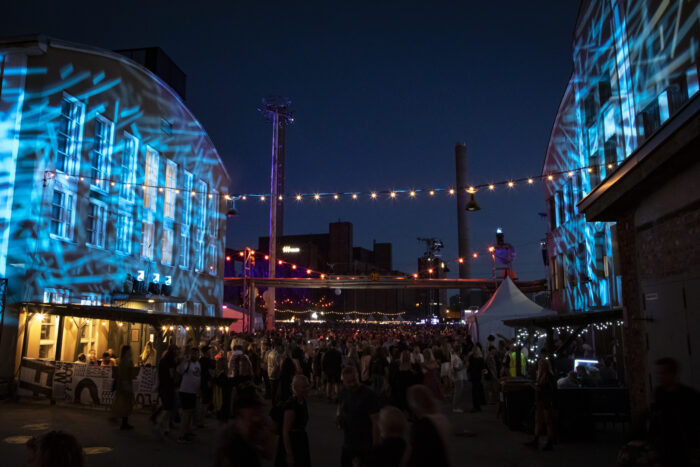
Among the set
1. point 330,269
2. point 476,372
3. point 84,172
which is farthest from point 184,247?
point 330,269

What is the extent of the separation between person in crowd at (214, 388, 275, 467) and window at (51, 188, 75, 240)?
16264 mm

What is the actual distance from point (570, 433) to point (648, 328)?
9.31ft

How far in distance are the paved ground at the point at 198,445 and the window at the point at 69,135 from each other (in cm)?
853

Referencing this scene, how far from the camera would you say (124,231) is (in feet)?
74.1

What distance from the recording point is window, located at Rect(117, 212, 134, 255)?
22.2 m

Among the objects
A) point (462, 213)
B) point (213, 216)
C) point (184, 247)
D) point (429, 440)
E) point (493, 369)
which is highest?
point (462, 213)

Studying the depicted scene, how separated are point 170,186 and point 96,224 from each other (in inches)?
259

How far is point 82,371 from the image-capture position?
14906 mm

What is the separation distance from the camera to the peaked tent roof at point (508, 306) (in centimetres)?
2312

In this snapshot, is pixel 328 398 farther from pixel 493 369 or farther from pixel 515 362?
pixel 515 362

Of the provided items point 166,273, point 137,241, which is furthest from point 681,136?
point 166,273

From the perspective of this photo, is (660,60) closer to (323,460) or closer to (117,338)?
(323,460)

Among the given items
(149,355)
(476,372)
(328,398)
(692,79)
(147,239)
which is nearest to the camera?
(692,79)

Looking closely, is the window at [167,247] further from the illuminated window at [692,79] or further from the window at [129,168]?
the illuminated window at [692,79]
